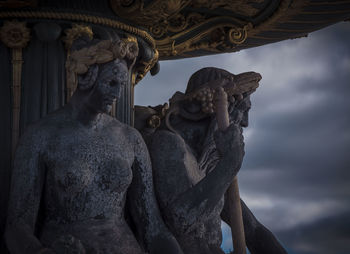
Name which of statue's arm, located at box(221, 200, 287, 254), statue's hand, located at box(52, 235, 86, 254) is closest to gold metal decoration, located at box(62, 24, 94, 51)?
statue's arm, located at box(221, 200, 287, 254)

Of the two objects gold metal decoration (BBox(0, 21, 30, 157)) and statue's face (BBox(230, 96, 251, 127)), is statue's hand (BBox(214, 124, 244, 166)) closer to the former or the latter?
statue's face (BBox(230, 96, 251, 127))

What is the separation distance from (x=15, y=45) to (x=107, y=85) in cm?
160

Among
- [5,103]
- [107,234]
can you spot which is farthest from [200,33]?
[107,234]

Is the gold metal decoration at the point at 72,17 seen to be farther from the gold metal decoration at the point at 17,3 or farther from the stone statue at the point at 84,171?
the stone statue at the point at 84,171

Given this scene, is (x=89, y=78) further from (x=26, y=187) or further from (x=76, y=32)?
(x=76, y=32)

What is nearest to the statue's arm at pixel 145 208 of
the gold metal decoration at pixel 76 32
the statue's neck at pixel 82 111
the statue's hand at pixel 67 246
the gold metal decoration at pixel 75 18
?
the statue's neck at pixel 82 111

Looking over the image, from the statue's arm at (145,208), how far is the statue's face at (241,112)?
110 cm

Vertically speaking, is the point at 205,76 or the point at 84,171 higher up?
the point at 205,76

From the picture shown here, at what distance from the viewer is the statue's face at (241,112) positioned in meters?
5.38

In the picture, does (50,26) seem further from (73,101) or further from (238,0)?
(238,0)

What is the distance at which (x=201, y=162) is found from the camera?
5215 mm

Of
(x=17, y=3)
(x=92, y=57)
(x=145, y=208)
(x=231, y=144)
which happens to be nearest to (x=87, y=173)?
(x=145, y=208)

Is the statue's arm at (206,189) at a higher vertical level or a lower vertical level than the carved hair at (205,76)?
lower

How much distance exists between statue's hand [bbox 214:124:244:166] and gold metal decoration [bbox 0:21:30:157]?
1903 millimetres
